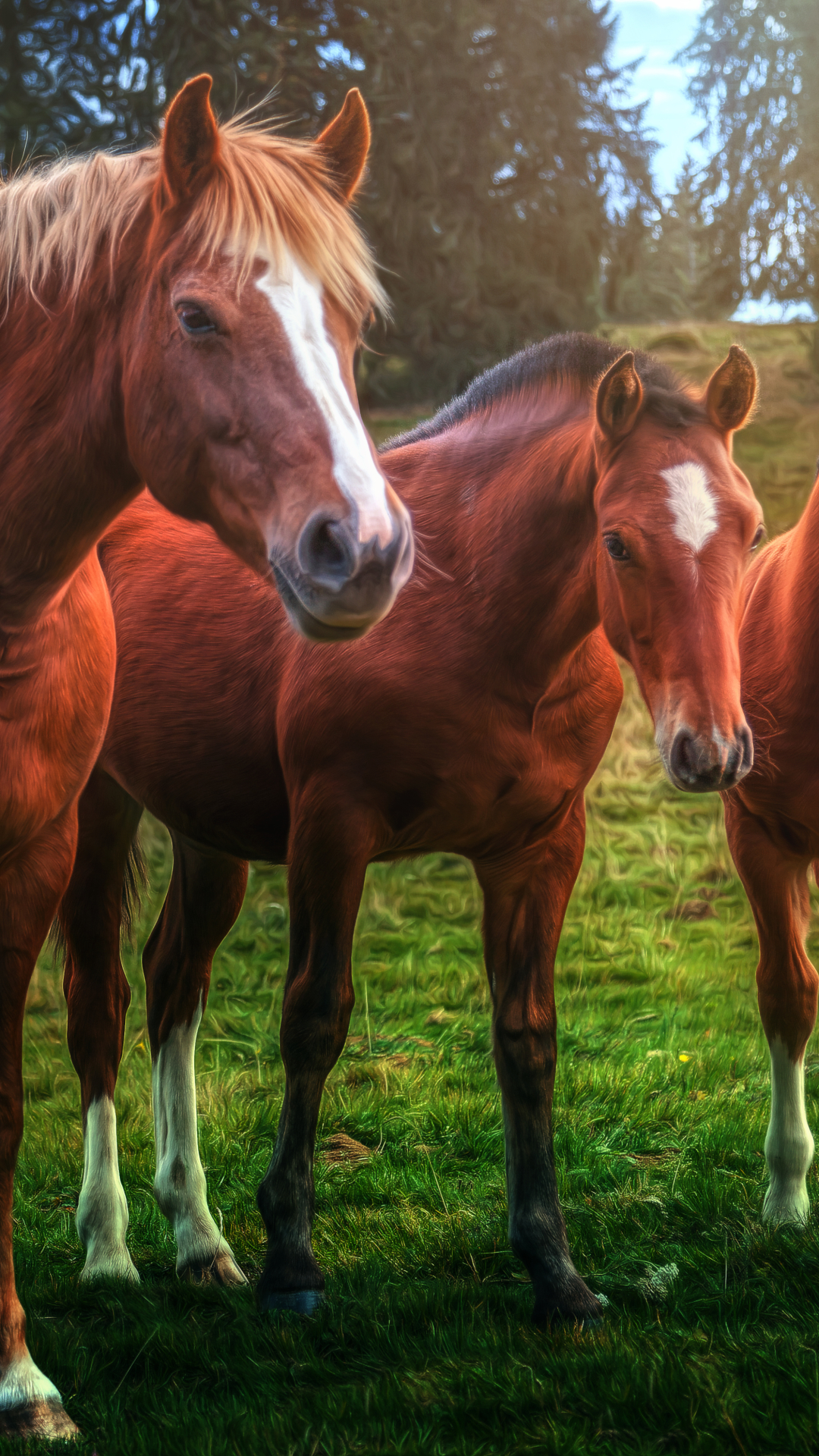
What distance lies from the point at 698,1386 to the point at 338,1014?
1169 mm

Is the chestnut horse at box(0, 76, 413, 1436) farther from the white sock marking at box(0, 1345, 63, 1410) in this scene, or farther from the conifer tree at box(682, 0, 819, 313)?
the conifer tree at box(682, 0, 819, 313)

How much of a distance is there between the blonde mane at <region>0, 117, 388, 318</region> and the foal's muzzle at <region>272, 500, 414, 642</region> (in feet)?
1.77

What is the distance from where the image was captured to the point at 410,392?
37.6 ft

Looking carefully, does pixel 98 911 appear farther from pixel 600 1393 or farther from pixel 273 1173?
pixel 600 1393

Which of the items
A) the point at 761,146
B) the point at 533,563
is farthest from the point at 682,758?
the point at 761,146

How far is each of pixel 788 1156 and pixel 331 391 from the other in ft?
8.75

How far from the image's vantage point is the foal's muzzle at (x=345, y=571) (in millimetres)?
1984

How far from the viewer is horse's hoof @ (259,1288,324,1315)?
304 centimetres

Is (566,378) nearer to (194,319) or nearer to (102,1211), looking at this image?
(194,319)

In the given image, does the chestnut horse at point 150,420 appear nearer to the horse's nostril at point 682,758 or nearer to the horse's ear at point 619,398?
the horse's ear at point 619,398

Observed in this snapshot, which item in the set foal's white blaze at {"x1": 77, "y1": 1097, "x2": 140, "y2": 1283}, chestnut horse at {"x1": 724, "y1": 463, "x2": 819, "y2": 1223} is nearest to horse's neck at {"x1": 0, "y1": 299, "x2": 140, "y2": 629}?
foal's white blaze at {"x1": 77, "y1": 1097, "x2": 140, "y2": 1283}

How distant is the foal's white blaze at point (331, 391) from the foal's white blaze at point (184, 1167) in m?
2.52

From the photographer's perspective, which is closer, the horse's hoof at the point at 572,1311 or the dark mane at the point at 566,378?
the dark mane at the point at 566,378

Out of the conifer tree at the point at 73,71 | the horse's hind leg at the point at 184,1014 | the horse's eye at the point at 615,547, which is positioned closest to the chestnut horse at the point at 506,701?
the horse's eye at the point at 615,547
